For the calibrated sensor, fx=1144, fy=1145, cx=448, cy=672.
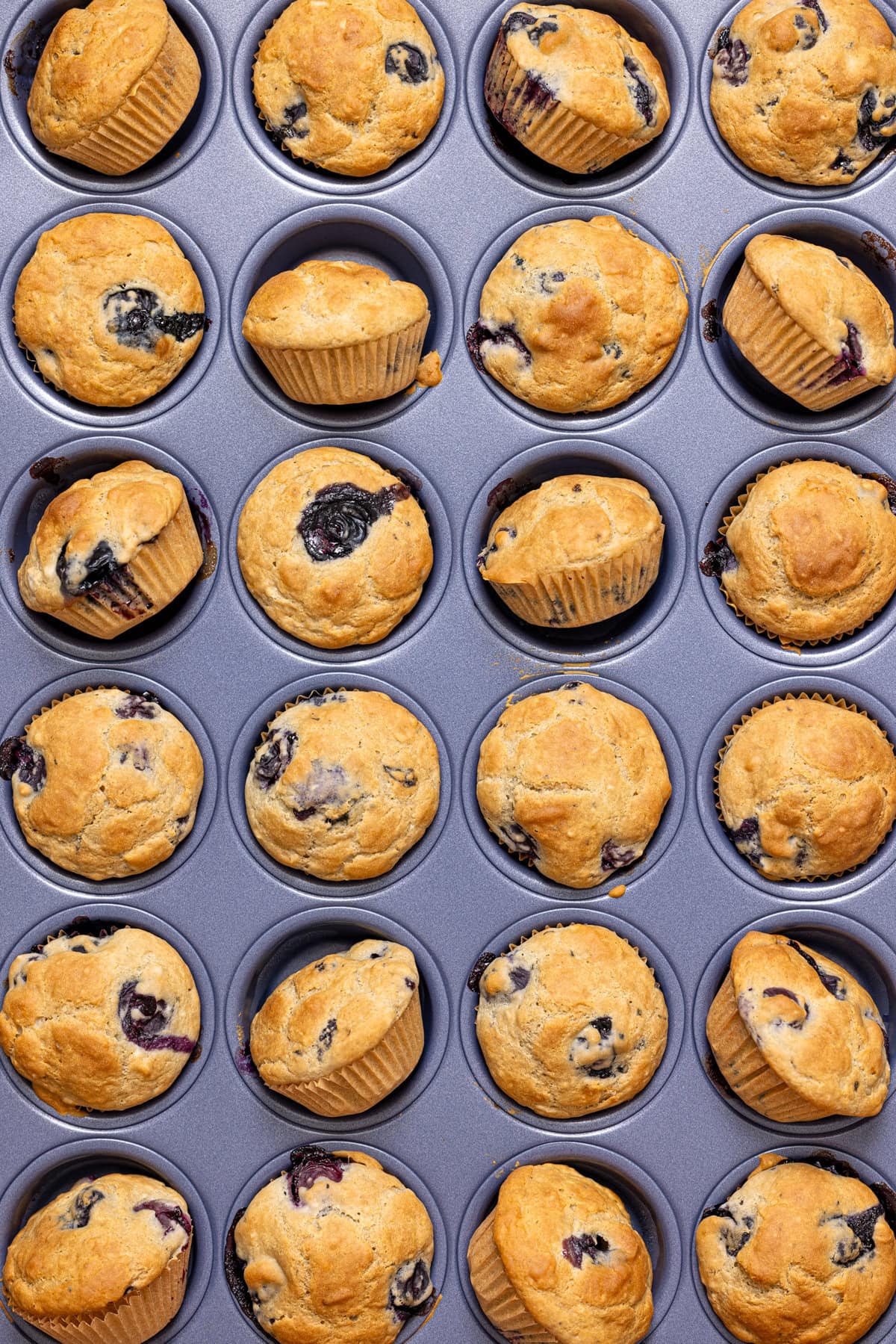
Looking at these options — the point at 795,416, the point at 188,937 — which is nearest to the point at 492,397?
the point at 795,416

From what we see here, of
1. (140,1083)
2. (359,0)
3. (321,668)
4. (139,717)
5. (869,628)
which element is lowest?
(140,1083)

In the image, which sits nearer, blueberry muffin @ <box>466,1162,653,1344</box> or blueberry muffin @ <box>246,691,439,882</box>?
blueberry muffin @ <box>466,1162,653,1344</box>

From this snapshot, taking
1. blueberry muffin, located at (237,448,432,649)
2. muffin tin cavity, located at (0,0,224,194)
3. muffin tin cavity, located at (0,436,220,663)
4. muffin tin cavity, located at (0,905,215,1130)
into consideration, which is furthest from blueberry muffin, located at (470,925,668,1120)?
muffin tin cavity, located at (0,0,224,194)

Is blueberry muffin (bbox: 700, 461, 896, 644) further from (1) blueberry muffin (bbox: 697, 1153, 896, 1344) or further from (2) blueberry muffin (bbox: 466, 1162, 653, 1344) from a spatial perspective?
(2) blueberry muffin (bbox: 466, 1162, 653, 1344)

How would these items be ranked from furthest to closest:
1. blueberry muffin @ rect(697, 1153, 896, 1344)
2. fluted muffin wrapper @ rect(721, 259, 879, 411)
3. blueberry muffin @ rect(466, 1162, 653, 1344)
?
1. fluted muffin wrapper @ rect(721, 259, 879, 411)
2. blueberry muffin @ rect(697, 1153, 896, 1344)
3. blueberry muffin @ rect(466, 1162, 653, 1344)

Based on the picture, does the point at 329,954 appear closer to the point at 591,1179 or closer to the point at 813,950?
the point at 591,1179

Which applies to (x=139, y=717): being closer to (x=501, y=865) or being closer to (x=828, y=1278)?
(x=501, y=865)
